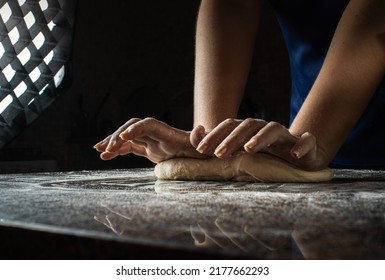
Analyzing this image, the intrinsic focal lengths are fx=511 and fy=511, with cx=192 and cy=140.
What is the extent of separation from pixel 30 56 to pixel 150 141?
4.11ft

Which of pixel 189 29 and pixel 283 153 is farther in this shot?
pixel 189 29

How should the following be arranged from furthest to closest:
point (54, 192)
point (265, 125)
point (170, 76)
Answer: point (170, 76), point (265, 125), point (54, 192)

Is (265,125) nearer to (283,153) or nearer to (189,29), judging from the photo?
(283,153)

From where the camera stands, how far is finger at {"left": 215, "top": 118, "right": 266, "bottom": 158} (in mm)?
793

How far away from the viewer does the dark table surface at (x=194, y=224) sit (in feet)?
1.15

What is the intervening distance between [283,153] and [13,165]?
2404 millimetres

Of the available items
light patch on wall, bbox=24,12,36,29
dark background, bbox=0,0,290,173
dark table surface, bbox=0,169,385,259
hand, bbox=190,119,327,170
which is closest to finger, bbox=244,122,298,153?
hand, bbox=190,119,327,170

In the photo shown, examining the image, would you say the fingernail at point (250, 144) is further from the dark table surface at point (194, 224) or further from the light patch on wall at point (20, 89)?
the light patch on wall at point (20, 89)

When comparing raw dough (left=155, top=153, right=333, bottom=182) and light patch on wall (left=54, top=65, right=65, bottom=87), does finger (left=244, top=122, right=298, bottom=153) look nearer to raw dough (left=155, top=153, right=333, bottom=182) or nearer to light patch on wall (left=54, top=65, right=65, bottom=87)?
raw dough (left=155, top=153, right=333, bottom=182)

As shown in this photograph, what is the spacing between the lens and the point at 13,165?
117 inches

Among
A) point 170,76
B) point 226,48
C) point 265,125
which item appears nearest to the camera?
point 265,125

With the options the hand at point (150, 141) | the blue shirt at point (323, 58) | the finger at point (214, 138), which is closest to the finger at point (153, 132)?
the hand at point (150, 141)

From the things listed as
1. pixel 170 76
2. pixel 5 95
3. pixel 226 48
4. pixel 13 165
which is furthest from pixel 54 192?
pixel 170 76

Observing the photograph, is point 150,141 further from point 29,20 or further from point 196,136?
point 29,20
